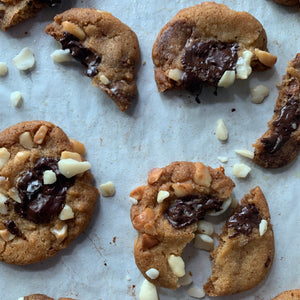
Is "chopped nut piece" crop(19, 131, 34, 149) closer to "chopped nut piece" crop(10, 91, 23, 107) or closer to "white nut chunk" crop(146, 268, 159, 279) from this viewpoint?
"chopped nut piece" crop(10, 91, 23, 107)

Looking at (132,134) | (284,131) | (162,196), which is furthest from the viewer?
(132,134)

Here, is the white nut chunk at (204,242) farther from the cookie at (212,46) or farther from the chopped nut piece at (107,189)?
the cookie at (212,46)

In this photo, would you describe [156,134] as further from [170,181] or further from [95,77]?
[95,77]

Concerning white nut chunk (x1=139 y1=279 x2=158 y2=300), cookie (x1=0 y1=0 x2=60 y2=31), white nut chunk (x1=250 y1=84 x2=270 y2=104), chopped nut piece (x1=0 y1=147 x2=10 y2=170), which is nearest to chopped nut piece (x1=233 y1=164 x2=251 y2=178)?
white nut chunk (x1=250 y1=84 x2=270 y2=104)

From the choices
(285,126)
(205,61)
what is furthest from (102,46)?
(285,126)

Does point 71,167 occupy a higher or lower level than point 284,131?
lower

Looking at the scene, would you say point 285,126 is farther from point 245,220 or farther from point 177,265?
point 177,265

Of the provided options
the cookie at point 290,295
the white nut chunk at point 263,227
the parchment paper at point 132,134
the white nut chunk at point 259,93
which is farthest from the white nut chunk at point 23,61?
the cookie at point 290,295
